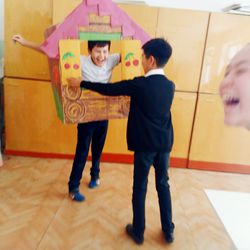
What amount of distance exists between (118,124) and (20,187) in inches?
39.3

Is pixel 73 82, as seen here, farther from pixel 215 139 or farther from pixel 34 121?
pixel 215 139

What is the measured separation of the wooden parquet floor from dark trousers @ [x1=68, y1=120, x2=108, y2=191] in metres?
0.18

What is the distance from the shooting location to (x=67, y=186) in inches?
92.1

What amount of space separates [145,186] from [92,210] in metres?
0.54

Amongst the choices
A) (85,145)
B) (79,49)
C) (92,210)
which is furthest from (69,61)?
(92,210)

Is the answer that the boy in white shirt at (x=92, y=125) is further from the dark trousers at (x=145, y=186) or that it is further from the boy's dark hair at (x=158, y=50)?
the dark trousers at (x=145, y=186)

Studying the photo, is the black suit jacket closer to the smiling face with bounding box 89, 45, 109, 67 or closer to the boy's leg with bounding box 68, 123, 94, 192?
the smiling face with bounding box 89, 45, 109, 67

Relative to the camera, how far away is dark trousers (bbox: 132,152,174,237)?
164cm

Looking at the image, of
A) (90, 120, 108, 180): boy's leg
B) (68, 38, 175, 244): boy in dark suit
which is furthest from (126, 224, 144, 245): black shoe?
(90, 120, 108, 180): boy's leg

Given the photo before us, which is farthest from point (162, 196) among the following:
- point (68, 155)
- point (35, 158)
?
point (35, 158)

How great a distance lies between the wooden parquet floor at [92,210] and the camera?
68.4 inches

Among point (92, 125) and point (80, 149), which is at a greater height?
point (92, 125)

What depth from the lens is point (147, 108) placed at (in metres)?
1.53

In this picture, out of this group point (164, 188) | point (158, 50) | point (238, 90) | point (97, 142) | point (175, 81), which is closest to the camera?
point (238, 90)
